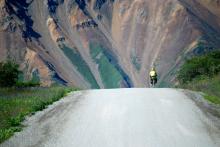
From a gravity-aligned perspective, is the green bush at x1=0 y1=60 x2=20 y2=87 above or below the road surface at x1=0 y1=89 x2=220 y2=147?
above

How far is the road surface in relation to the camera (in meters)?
15.3

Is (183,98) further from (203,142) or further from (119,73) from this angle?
(119,73)

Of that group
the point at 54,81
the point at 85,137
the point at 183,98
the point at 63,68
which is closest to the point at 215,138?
the point at 85,137

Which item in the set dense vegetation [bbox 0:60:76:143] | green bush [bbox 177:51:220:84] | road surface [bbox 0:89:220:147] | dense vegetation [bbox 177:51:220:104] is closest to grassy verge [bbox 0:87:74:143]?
dense vegetation [bbox 0:60:76:143]

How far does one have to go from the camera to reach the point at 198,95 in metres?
26.0

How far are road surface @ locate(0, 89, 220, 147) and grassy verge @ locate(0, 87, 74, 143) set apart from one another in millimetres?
401

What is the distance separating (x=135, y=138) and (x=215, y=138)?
2480 millimetres

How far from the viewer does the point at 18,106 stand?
74.7 feet

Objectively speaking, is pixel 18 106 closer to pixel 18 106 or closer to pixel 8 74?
pixel 18 106

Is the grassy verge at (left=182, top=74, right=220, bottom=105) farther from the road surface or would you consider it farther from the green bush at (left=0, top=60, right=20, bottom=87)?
the green bush at (left=0, top=60, right=20, bottom=87)

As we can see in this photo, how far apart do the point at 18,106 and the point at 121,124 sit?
678 cm

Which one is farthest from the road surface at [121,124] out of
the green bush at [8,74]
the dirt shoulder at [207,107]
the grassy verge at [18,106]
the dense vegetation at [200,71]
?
the green bush at [8,74]

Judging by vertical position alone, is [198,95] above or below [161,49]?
below

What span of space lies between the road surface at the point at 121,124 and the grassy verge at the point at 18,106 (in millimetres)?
401
